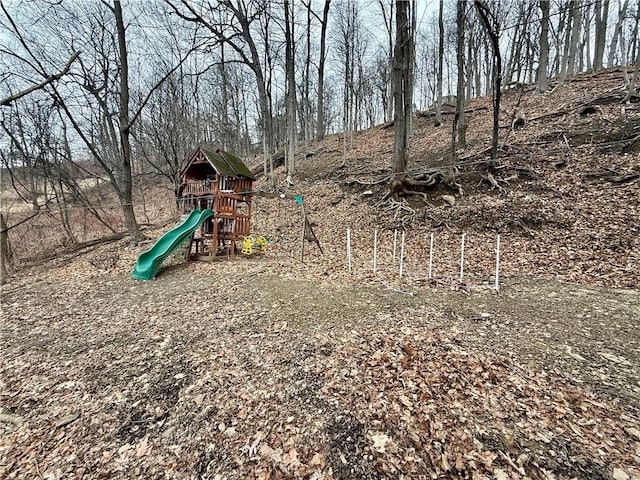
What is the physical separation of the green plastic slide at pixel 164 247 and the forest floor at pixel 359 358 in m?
0.42

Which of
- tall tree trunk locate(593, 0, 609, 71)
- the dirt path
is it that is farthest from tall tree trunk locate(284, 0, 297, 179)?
tall tree trunk locate(593, 0, 609, 71)

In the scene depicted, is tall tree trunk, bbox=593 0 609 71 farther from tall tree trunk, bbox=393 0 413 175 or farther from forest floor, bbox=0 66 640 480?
tall tree trunk, bbox=393 0 413 175

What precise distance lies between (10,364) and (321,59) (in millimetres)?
20854

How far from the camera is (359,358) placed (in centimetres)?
322

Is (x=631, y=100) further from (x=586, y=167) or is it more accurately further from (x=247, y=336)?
A: (x=247, y=336)

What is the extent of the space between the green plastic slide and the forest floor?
421mm

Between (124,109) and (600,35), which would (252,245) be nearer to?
(124,109)

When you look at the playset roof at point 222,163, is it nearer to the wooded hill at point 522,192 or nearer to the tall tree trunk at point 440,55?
the wooded hill at point 522,192

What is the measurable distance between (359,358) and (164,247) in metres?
6.32

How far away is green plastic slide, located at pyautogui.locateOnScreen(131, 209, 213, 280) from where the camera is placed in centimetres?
686

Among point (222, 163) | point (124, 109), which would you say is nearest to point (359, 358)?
point (222, 163)

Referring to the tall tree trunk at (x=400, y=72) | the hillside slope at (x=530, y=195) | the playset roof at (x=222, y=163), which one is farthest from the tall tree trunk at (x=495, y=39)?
the playset roof at (x=222, y=163)

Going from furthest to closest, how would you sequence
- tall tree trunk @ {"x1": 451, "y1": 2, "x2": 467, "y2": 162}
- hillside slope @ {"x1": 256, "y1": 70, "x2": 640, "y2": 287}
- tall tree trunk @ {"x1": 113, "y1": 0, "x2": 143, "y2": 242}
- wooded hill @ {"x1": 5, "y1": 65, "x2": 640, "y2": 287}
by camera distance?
tall tree trunk @ {"x1": 451, "y1": 2, "x2": 467, "y2": 162} < tall tree trunk @ {"x1": 113, "y1": 0, "x2": 143, "y2": 242} < wooded hill @ {"x1": 5, "y1": 65, "x2": 640, "y2": 287} < hillside slope @ {"x1": 256, "y1": 70, "x2": 640, "y2": 287}

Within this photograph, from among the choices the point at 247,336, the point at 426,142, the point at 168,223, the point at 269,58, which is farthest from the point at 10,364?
the point at 269,58
